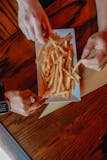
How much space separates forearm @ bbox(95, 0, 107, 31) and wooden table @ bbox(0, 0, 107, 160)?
0.31ft

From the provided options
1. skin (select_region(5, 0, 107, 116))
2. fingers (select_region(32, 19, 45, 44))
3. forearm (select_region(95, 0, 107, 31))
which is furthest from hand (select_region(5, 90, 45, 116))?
forearm (select_region(95, 0, 107, 31))

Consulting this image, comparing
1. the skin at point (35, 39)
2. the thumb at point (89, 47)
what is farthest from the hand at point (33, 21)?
the thumb at point (89, 47)

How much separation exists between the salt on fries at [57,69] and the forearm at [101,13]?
18 centimetres

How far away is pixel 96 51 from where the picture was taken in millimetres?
1481

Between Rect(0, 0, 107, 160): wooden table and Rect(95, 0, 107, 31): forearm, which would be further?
Rect(95, 0, 107, 31): forearm

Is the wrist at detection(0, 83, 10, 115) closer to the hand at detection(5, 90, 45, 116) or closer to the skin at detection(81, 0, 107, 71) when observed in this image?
the hand at detection(5, 90, 45, 116)

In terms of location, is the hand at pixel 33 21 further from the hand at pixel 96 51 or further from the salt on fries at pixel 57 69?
the hand at pixel 96 51

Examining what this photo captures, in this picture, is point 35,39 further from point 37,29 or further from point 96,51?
point 96,51

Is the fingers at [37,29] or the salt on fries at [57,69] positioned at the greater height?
the fingers at [37,29]

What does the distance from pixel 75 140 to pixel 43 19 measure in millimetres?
451

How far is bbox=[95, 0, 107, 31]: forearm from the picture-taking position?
155 centimetres

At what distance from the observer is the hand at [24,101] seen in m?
1.41

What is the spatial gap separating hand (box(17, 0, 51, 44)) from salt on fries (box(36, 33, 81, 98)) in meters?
0.05

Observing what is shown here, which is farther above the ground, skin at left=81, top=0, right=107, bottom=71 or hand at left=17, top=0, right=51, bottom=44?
hand at left=17, top=0, right=51, bottom=44
